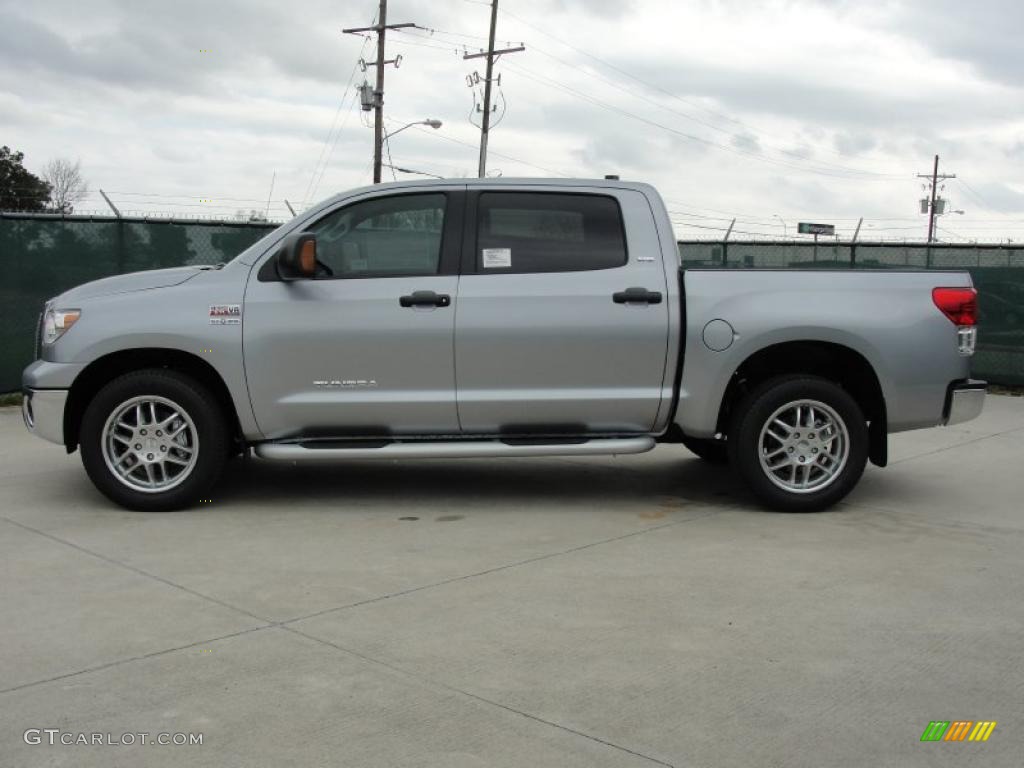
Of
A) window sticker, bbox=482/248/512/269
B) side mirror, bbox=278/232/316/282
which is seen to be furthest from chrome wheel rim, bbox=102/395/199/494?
window sticker, bbox=482/248/512/269

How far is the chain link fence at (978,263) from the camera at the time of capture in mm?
13625

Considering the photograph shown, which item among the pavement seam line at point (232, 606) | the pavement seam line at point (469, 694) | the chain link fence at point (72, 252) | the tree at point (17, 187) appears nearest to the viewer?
the pavement seam line at point (469, 694)

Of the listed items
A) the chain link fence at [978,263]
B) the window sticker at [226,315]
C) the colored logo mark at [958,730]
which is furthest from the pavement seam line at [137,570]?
the chain link fence at [978,263]

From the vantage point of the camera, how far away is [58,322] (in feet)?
21.1

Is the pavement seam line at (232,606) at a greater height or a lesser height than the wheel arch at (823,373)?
lesser

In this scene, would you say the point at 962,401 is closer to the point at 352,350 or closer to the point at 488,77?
the point at 352,350

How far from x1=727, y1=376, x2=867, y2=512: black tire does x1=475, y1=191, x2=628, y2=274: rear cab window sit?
1.18 metres

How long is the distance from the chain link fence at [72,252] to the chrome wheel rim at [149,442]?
5.58 metres

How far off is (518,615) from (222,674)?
123 centimetres

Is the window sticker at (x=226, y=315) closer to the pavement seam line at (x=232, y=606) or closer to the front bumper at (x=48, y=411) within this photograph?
the front bumper at (x=48, y=411)

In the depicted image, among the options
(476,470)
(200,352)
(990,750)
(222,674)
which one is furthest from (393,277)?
(990,750)

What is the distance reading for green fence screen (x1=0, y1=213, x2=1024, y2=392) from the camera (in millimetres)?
11297

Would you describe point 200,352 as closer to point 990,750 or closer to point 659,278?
point 659,278

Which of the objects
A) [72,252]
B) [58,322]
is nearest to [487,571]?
[58,322]
